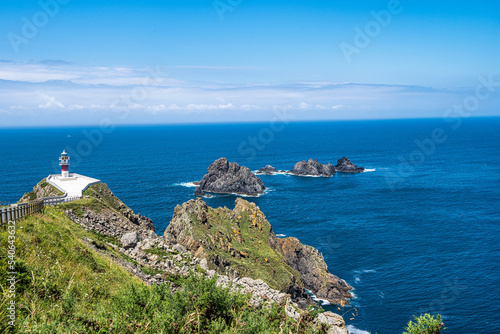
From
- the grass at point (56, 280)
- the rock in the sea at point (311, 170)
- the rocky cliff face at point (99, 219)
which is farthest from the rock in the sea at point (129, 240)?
the rock in the sea at point (311, 170)

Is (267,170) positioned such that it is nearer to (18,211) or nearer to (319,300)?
(319,300)

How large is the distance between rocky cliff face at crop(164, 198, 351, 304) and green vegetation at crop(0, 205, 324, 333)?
22509mm

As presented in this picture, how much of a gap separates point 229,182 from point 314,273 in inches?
2491

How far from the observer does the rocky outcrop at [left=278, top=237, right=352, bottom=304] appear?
5241cm

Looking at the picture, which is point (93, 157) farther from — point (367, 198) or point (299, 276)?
point (299, 276)

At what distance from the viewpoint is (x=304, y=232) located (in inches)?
3012

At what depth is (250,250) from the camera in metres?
53.2

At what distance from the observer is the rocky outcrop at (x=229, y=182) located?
370 feet

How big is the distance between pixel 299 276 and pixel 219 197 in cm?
5866

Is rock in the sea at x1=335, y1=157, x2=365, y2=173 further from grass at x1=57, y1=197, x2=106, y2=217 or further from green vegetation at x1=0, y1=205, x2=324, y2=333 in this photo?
green vegetation at x1=0, y1=205, x2=324, y2=333

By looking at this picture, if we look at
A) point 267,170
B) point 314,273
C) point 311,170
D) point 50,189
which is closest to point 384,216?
point 314,273

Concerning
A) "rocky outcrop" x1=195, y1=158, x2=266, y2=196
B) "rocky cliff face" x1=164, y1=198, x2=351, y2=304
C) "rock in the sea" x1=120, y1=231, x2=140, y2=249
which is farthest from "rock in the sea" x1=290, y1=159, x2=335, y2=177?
"rock in the sea" x1=120, y1=231, x2=140, y2=249

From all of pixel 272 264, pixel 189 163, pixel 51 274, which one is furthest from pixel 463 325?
pixel 189 163

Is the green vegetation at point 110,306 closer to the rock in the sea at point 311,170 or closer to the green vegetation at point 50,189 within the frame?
the green vegetation at point 50,189
